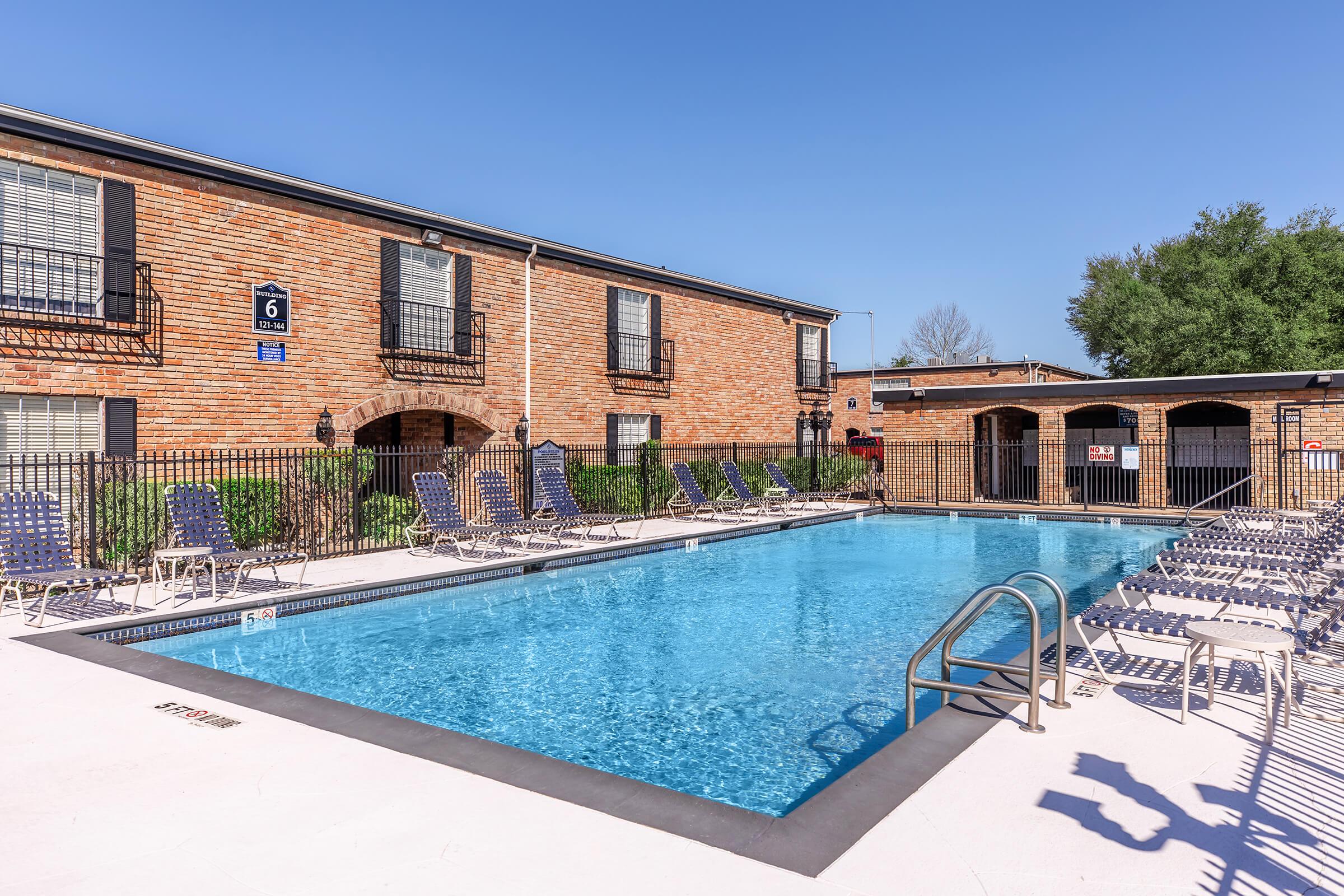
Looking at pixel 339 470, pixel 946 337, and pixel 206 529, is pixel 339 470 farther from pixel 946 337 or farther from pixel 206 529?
pixel 946 337

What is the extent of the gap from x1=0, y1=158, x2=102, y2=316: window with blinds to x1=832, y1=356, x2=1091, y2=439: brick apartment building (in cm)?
2414

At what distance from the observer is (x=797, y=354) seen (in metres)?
24.1

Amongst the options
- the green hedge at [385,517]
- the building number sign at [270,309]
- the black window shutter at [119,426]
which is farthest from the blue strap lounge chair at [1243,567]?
the black window shutter at [119,426]

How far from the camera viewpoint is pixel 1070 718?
4.43 m

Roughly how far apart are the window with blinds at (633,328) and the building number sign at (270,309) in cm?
766

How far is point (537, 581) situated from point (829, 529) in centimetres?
803

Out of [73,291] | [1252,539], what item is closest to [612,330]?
[73,291]

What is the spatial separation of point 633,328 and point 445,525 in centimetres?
899

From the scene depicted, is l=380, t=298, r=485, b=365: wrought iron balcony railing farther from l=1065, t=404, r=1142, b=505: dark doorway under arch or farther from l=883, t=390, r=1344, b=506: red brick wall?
l=1065, t=404, r=1142, b=505: dark doorway under arch

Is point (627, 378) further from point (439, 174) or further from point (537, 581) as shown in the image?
point (537, 581)

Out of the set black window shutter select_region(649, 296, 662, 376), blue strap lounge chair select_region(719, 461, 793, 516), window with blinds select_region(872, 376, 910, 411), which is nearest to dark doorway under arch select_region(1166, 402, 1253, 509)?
blue strap lounge chair select_region(719, 461, 793, 516)

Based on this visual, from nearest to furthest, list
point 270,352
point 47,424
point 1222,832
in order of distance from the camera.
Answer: point 1222,832 < point 47,424 < point 270,352

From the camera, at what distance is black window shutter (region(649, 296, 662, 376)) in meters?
19.4

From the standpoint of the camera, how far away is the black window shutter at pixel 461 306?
49.8 feet
